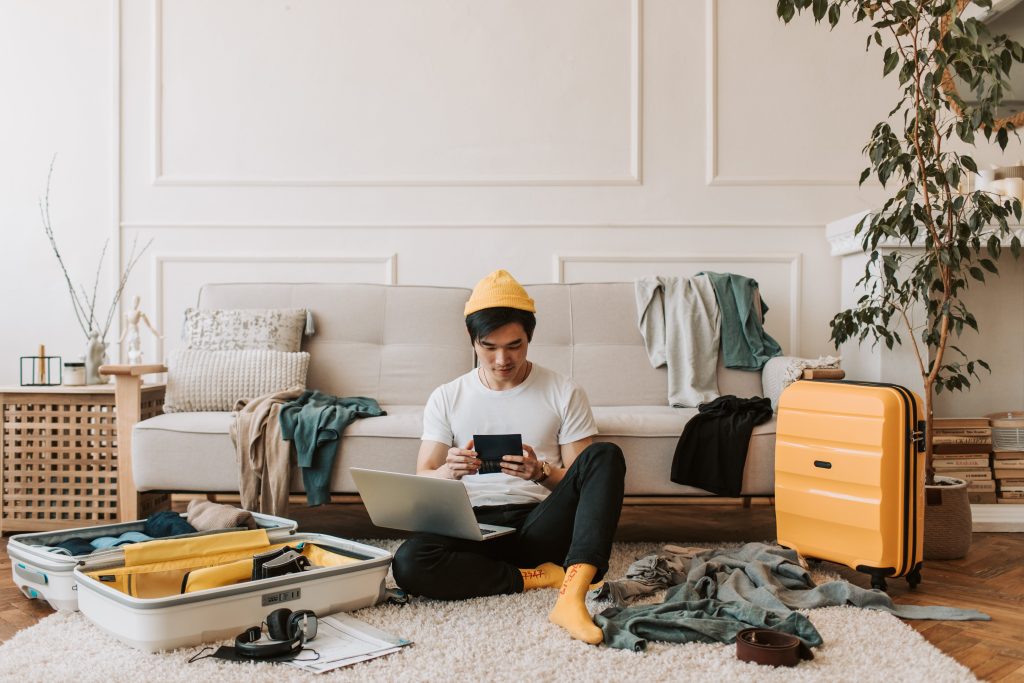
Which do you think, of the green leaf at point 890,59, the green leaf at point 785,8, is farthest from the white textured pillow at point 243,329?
the green leaf at point 890,59

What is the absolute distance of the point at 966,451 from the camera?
3.42m

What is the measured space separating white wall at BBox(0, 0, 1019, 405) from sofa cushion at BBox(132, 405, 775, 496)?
4.16 feet

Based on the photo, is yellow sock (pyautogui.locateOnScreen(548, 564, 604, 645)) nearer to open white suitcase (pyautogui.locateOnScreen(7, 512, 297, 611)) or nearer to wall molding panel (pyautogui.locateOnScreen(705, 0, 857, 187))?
open white suitcase (pyautogui.locateOnScreen(7, 512, 297, 611))

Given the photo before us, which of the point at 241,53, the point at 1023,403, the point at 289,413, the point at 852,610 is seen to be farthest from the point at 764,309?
the point at 241,53

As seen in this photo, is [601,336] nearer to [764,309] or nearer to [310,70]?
[764,309]

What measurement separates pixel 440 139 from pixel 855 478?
242 cm

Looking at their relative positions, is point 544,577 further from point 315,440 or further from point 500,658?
point 315,440


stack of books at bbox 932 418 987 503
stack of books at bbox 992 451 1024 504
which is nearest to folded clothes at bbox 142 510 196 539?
stack of books at bbox 932 418 987 503

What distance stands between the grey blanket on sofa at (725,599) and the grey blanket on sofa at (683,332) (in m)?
0.86

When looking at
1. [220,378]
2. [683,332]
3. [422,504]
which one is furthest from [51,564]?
[683,332]

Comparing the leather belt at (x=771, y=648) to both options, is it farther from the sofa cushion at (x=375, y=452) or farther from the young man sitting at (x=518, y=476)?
the sofa cushion at (x=375, y=452)

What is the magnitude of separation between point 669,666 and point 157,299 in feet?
10.1

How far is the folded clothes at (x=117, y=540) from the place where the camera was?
2357 millimetres

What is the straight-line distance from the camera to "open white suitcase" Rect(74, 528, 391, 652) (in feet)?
6.07
